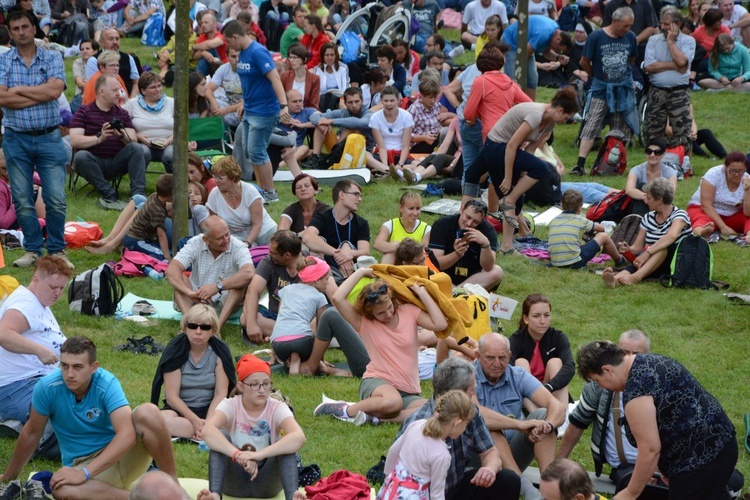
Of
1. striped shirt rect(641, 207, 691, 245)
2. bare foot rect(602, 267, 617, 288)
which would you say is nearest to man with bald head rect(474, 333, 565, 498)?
bare foot rect(602, 267, 617, 288)

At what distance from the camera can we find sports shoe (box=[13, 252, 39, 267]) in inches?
437

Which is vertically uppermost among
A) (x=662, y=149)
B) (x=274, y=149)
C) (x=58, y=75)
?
(x=58, y=75)

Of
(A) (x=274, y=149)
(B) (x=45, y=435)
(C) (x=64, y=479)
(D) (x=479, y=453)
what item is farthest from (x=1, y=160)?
(D) (x=479, y=453)

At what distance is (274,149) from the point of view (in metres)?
14.5

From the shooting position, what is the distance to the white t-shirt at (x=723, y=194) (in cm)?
1230

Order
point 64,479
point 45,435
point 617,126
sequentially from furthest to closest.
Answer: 1. point 617,126
2. point 45,435
3. point 64,479

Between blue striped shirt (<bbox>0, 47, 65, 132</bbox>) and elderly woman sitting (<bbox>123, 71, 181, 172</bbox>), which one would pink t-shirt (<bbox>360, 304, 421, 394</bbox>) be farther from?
elderly woman sitting (<bbox>123, 71, 181, 172</bbox>)

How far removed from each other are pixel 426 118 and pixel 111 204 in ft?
14.8

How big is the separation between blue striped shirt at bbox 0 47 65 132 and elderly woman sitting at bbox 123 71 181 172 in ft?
9.52

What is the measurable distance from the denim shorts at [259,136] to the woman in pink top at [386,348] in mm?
5169

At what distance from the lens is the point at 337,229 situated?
10.8 meters

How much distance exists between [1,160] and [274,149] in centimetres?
356

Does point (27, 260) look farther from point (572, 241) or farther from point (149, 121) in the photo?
point (572, 241)

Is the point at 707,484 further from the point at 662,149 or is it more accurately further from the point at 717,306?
the point at 662,149
